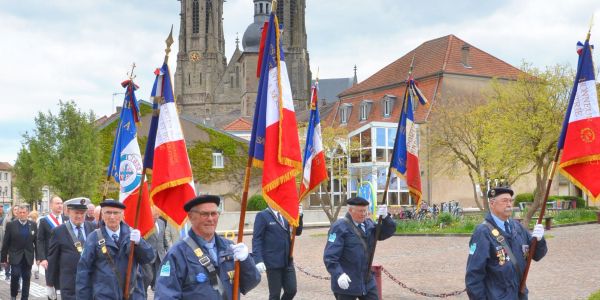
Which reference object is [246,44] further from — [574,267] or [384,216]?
[384,216]

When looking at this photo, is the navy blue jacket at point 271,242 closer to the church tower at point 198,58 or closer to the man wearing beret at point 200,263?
the man wearing beret at point 200,263

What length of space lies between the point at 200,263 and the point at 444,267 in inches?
553

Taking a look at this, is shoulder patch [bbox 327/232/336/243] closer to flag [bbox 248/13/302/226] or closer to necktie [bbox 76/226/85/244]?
flag [bbox 248/13/302/226]

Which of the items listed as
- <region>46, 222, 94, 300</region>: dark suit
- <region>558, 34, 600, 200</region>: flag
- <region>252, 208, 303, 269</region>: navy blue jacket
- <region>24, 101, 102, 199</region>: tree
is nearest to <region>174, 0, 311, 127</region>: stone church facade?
<region>24, 101, 102, 199</region>: tree

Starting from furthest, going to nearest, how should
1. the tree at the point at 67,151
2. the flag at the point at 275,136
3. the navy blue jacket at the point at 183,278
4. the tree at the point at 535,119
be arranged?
the tree at the point at 67,151
the tree at the point at 535,119
the flag at the point at 275,136
the navy blue jacket at the point at 183,278

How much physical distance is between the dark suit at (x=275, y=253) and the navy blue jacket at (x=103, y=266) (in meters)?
2.83

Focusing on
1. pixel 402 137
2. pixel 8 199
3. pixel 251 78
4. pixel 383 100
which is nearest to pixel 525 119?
pixel 402 137

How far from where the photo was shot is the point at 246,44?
316ft

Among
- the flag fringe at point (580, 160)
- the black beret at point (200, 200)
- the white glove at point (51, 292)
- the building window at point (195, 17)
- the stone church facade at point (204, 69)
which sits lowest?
the white glove at point (51, 292)

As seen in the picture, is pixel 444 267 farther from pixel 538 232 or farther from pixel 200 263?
pixel 200 263

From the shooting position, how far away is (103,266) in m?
8.08

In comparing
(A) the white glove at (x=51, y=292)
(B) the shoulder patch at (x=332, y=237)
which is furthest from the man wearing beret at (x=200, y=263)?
(A) the white glove at (x=51, y=292)

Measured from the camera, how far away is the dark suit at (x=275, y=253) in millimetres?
10844

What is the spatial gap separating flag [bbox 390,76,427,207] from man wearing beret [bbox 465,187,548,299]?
2.92 m
